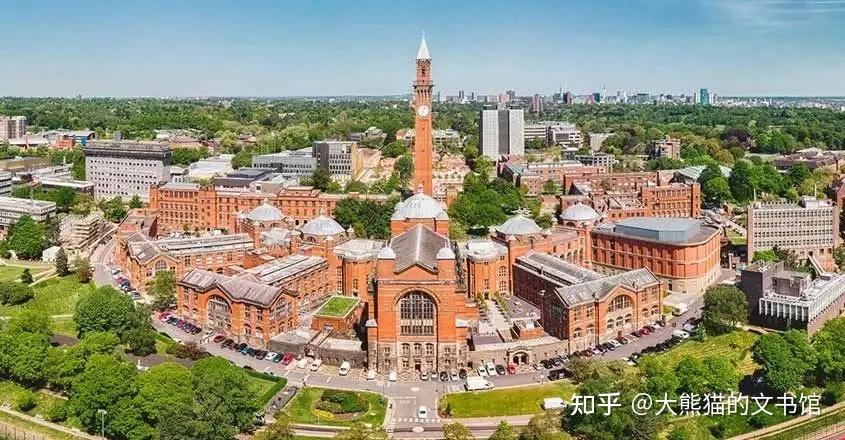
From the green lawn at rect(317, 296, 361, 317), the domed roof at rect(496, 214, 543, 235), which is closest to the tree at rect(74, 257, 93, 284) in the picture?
the green lawn at rect(317, 296, 361, 317)

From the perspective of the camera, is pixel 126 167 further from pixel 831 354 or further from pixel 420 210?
pixel 831 354

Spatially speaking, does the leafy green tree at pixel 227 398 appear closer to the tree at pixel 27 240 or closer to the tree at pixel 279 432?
the tree at pixel 279 432

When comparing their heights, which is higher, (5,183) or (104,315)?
(5,183)

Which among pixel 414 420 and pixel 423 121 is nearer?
pixel 414 420

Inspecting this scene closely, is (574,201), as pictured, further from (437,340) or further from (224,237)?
(437,340)

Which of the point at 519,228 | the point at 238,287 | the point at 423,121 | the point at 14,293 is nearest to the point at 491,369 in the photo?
the point at 238,287

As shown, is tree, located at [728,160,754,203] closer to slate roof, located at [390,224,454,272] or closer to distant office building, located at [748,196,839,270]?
distant office building, located at [748,196,839,270]

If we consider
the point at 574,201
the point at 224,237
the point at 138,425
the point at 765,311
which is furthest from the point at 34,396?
the point at 574,201
